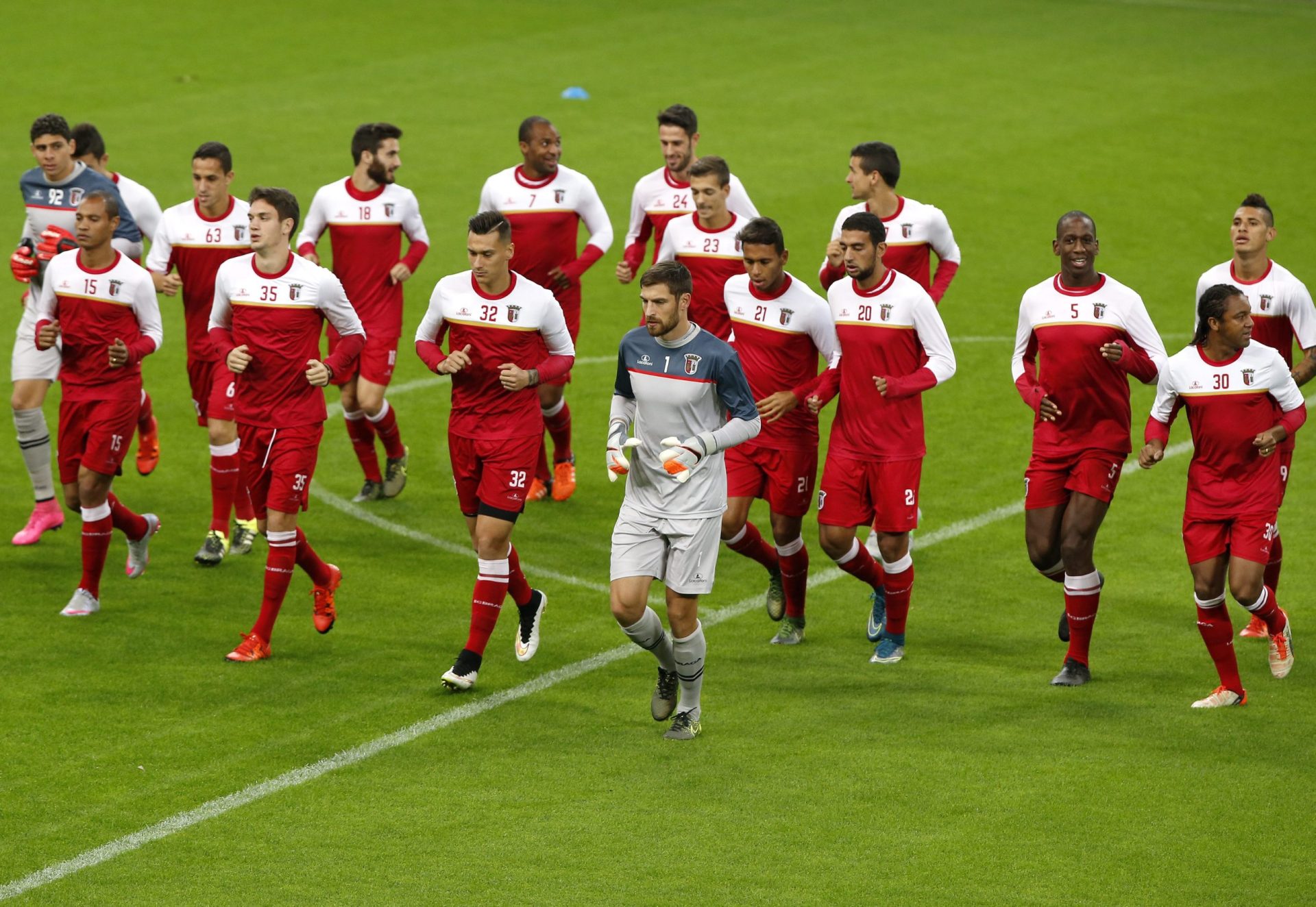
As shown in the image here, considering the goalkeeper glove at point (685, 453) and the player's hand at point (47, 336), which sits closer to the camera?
the goalkeeper glove at point (685, 453)

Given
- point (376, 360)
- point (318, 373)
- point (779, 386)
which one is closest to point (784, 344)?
point (779, 386)

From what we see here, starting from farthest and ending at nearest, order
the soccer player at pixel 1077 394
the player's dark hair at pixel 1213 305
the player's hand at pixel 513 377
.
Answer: the soccer player at pixel 1077 394, the player's hand at pixel 513 377, the player's dark hair at pixel 1213 305

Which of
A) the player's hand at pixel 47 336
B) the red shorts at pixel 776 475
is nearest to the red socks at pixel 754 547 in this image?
the red shorts at pixel 776 475

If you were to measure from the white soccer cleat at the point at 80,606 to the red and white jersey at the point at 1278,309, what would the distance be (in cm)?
683

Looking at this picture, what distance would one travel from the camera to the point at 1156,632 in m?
10.9

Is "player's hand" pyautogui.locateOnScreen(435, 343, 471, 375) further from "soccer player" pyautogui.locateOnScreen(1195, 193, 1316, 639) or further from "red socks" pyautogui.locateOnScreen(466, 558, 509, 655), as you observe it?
"soccer player" pyautogui.locateOnScreen(1195, 193, 1316, 639)

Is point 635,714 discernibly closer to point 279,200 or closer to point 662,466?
point 662,466

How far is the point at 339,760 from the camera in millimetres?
8852

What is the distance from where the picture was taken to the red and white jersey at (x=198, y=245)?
478 inches

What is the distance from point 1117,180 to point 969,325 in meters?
6.76

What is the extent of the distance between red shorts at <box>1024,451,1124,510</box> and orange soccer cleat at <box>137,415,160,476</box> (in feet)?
23.4

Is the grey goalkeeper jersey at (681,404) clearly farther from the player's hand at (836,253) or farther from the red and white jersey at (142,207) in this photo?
the red and white jersey at (142,207)

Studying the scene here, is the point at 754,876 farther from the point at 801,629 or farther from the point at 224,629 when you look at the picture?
the point at 224,629

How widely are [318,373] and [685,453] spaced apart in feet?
7.74
